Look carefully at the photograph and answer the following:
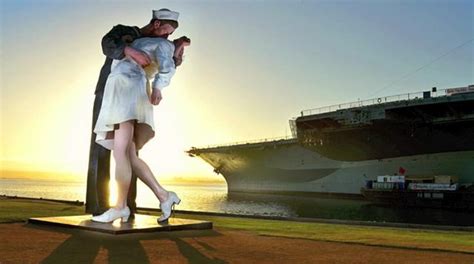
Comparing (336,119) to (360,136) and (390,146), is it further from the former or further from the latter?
(390,146)

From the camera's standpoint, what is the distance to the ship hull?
50.0 metres

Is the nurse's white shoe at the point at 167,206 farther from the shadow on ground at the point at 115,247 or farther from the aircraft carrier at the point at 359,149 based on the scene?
the aircraft carrier at the point at 359,149

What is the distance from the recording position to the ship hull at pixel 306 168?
50.0 metres

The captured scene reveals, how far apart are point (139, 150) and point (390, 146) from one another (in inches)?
1803

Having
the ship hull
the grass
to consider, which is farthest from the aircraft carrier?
the grass

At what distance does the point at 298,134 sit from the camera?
50.3 meters

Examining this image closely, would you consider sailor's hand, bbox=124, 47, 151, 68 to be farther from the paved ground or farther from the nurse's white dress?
the paved ground

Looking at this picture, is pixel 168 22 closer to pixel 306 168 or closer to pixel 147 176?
pixel 147 176

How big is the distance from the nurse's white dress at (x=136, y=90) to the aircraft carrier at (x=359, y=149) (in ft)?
108

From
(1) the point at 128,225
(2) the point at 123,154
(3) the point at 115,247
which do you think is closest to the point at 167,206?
(1) the point at 128,225

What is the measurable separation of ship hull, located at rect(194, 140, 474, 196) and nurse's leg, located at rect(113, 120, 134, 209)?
153 feet

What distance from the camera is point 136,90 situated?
22.0 ft

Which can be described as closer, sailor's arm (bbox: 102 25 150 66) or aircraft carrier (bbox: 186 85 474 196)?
sailor's arm (bbox: 102 25 150 66)

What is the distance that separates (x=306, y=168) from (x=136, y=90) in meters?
55.0
